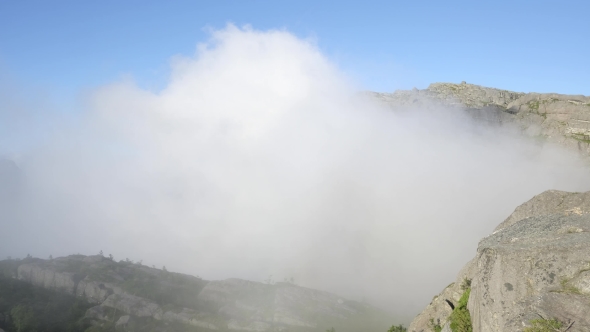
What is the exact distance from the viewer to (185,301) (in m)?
142

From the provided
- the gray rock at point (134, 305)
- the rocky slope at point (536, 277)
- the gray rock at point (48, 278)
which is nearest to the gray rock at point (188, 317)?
the gray rock at point (134, 305)

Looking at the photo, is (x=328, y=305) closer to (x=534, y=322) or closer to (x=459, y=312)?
(x=459, y=312)

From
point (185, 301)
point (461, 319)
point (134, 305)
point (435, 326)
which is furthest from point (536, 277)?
point (185, 301)

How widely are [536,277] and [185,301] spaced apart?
447 ft

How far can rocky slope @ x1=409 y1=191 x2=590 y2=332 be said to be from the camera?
2202 centimetres

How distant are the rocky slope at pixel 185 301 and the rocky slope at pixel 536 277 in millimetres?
102458

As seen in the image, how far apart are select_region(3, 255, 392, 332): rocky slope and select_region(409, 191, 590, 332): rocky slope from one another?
4034 inches

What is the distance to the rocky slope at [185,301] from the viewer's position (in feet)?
411

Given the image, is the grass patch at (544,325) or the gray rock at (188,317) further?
the gray rock at (188,317)

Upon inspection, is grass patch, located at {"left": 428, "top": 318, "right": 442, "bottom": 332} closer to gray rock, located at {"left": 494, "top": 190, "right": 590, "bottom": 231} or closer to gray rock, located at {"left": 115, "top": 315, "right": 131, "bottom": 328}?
gray rock, located at {"left": 494, "top": 190, "right": 590, "bottom": 231}

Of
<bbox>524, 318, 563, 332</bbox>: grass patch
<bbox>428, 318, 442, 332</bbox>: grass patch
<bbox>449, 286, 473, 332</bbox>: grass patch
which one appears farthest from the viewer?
<bbox>428, 318, 442, 332</bbox>: grass patch

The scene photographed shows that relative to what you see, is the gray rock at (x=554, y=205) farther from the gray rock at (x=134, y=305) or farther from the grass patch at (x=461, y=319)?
the gray rock at (x=134, y=305)

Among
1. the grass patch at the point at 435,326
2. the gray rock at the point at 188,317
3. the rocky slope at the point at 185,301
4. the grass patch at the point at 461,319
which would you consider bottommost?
the gray rock at the point at 188,317

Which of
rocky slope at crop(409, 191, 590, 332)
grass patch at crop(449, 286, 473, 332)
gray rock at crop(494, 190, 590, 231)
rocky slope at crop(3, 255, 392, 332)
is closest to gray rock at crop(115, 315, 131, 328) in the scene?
rocky slope at crop(3, 255, 392, 332)
